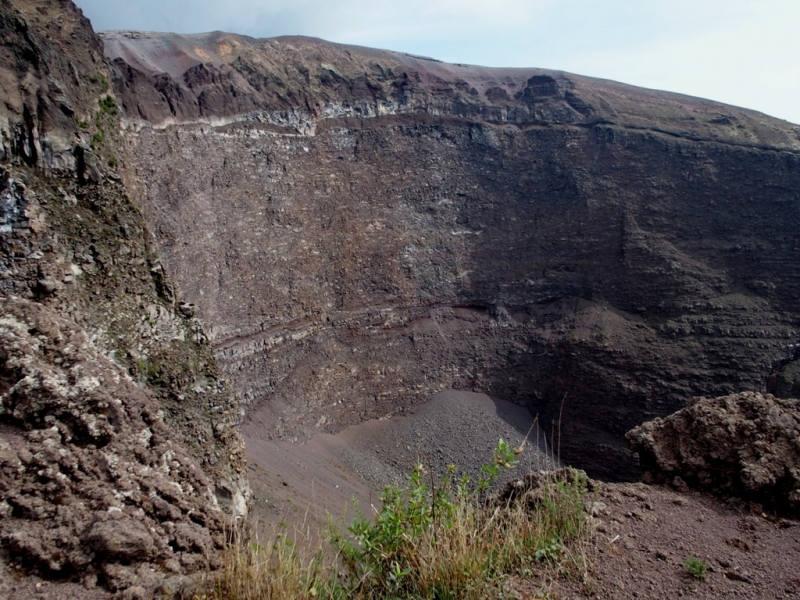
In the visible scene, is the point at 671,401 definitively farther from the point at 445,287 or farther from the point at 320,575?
the point at 320,575

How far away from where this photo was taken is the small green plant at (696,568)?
406cm

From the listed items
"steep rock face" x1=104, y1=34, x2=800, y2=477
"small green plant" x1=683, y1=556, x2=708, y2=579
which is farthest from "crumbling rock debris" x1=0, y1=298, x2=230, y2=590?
"steep rock face" x1=104, y1=34, x2=800, y2=477

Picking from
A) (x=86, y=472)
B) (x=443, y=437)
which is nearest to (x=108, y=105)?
(x=86, y=472)

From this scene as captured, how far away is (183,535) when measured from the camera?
4.38 meters

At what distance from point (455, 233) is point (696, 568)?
2324 centimetres

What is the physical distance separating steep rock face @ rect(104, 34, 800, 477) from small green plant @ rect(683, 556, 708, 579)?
1540 cm

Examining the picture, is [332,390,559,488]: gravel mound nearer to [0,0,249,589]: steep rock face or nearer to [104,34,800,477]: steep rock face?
[104,34,800,477]: steep rock face

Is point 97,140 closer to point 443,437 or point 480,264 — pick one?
point 443,437

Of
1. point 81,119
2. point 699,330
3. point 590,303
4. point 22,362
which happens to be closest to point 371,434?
point 590,303

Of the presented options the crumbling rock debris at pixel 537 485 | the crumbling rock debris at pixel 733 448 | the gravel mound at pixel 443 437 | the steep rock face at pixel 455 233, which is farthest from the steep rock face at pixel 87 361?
the gravel mound at pixel 443 437

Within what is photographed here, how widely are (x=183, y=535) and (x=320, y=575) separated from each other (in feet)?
4.54

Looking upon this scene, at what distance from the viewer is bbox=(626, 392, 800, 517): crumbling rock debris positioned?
5.52 meters

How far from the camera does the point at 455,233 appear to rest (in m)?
26.7

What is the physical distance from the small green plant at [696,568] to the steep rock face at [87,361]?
3548 mm
